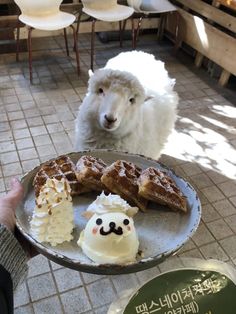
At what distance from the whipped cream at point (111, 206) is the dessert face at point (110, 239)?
0.02 meters

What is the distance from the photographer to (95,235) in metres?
0.93

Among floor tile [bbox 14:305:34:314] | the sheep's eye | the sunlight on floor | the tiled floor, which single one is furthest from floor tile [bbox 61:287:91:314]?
the sunlight on floor

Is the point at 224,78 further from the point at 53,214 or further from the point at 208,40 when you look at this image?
the point at 53,214

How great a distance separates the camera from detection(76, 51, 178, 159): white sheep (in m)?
1.63

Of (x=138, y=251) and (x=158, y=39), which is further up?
(x=138, y=251)

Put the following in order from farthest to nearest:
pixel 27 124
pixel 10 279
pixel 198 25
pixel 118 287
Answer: pixel 198 25
pixel 27 124
pixel 118 287
pixel 10 279

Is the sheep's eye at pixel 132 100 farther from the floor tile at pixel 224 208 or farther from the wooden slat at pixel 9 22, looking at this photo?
the wooden slat at pixel 9 22

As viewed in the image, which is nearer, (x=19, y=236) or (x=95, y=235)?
(x=95, y=235)

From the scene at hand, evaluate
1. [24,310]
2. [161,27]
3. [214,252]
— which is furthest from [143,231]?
[161,27]

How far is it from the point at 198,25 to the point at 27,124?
6.97ft

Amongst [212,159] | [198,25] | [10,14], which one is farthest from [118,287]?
[10,14]

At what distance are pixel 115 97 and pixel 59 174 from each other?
24.9 inches

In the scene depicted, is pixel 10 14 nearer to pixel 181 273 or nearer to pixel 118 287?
pixel 118 287

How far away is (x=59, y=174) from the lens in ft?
3.57
